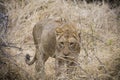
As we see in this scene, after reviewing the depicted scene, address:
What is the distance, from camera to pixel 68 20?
862cm

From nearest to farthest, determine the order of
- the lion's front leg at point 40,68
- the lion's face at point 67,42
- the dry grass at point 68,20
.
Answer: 1. the lion's face at point 67,42
2. the lion's front leg at point 40,68
3. the dry grass at point 68,20

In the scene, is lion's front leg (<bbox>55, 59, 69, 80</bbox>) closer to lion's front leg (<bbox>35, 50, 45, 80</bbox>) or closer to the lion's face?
the lion's face

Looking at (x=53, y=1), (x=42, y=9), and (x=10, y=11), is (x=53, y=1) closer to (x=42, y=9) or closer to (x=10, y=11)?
(x=42, y=9)

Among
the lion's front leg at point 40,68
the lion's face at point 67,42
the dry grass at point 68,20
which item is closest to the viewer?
the lion's face at point 67,42

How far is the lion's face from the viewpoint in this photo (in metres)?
6.50

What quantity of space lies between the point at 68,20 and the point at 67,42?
2087 millimetres

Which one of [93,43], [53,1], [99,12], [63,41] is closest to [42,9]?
[53,1]

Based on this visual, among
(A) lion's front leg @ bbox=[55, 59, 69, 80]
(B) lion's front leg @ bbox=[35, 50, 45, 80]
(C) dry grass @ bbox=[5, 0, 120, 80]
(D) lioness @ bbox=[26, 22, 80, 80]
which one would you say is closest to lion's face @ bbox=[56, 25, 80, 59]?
(D) lioness @ bbox=[26, 22, 80, 80]

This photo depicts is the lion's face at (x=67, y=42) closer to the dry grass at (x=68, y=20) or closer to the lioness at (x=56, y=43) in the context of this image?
the lioness at (x=56, y=43)

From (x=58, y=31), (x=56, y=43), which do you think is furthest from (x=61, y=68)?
(x=58, y=31)

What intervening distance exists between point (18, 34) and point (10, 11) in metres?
1.16

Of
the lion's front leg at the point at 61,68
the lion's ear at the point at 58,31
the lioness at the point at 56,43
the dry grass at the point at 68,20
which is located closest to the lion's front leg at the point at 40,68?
the lioness at the point at 56,43

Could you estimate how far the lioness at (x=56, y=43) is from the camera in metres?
6.53

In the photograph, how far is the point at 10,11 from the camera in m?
10.6
